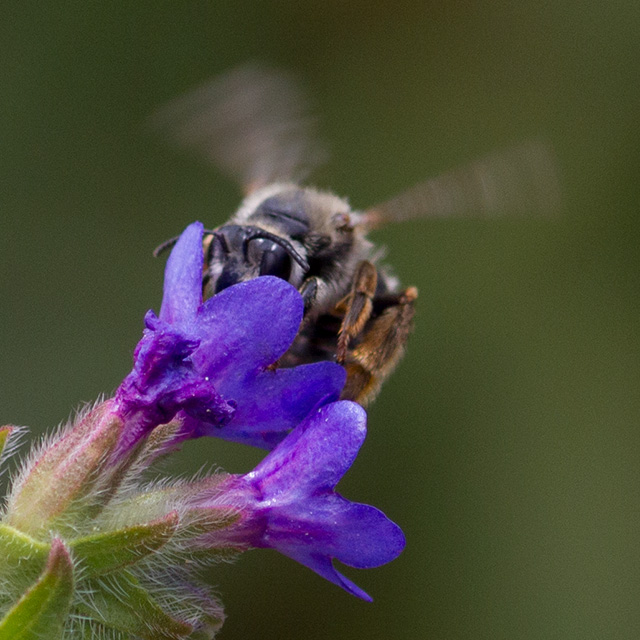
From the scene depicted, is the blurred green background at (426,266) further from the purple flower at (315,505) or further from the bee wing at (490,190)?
the purple flower at (315,505)

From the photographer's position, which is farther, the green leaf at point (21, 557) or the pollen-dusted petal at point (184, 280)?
the pollen-dusted petal at point (184, 280)

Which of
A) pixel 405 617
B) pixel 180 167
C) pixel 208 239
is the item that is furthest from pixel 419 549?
pixel 208 239

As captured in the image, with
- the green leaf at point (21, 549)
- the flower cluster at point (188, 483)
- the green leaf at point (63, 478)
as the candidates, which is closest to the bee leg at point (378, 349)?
the flower cluster at point (188, 483)

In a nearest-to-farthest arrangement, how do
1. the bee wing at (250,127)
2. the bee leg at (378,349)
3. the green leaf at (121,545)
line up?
the green leaf at (121,545) → the bee leg at (378,349) → the bee wing at (250,127)

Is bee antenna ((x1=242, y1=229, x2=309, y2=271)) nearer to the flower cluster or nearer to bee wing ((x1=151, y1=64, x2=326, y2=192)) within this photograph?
the flower cluster

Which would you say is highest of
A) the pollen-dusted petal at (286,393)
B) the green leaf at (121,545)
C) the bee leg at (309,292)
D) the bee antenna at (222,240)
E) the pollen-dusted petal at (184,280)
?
the bee antenna at (222,240)

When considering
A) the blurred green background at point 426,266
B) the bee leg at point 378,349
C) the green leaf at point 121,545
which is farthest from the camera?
the blurred green background at point 426,266

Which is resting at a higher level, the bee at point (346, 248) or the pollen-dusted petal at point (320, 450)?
the bee at point (346, 248)
